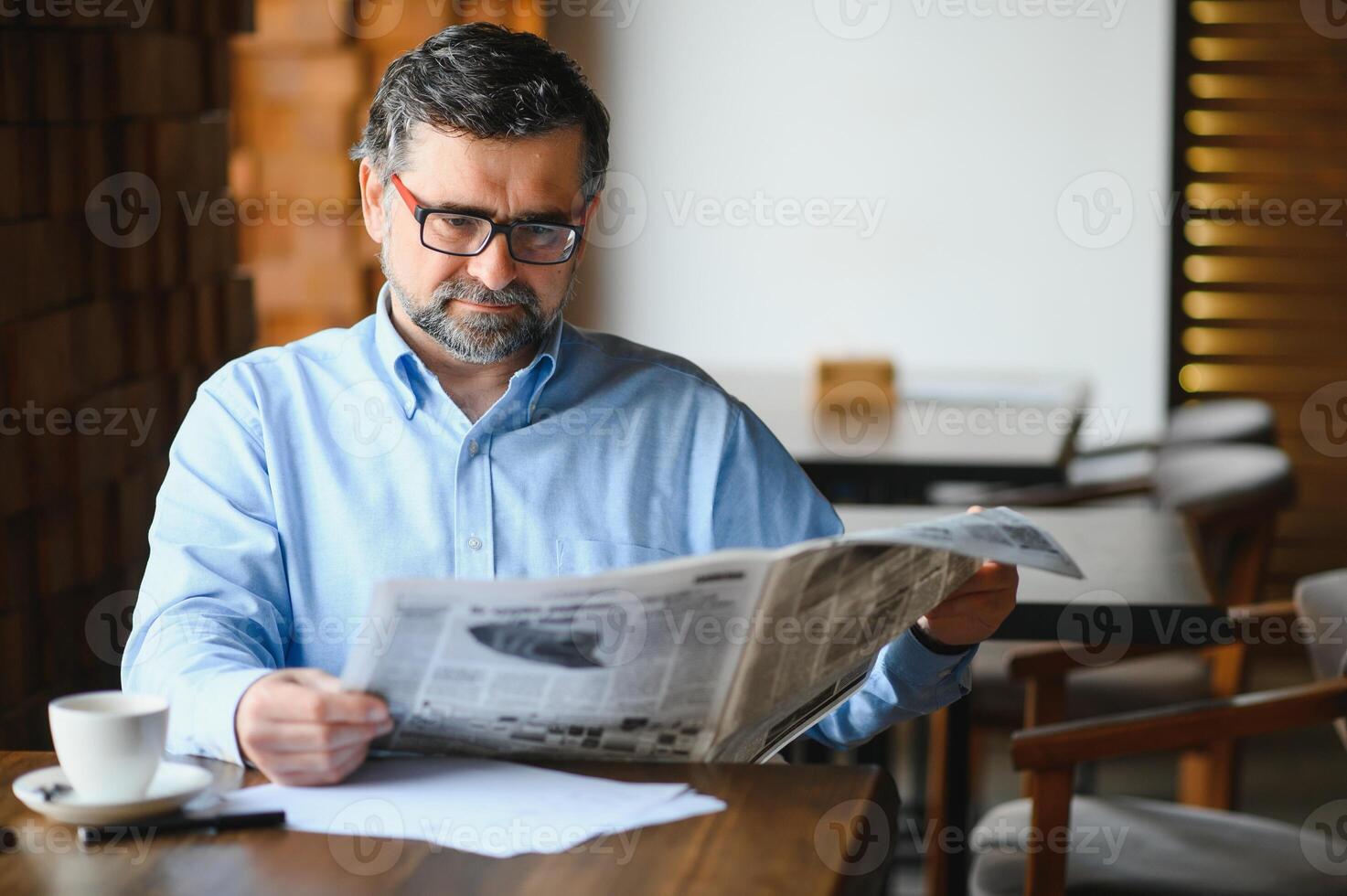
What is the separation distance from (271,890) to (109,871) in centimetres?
11

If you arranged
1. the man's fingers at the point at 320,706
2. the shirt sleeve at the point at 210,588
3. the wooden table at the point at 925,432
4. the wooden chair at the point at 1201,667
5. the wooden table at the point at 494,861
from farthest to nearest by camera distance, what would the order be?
the wooden table at the point at 925,432
the wooden chair at the point at 1201,667
the shirt sleeve at the point at 210,588
the man's fingers at the point at 320,706
the wooden table at the point at 494,861

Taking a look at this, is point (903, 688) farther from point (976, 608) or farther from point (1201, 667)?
point (1201, 667)

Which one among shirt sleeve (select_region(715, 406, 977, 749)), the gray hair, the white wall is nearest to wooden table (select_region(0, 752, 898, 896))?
shirt sleeve (select_region(715, 406, 977, 749))

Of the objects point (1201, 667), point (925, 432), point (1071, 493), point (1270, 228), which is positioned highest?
point (1270, 228)

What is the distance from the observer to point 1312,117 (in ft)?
14.4

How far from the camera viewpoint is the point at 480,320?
1.48m

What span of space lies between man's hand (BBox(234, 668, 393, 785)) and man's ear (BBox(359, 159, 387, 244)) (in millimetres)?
619

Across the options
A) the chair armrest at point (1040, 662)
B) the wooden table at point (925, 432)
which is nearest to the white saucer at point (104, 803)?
the chair armrest at point (1040, 662)

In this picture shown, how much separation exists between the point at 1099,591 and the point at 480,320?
34.9 inches

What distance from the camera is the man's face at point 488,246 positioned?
1.44 meters

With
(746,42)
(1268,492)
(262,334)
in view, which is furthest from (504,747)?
(746,42)

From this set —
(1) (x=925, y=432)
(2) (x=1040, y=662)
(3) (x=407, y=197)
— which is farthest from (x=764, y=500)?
(1) (x=925, y=432)

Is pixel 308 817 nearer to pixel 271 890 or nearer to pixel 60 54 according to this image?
pixel 271 890

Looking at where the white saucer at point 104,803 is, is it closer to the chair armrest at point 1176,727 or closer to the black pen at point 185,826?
the black pen at point 185,826
